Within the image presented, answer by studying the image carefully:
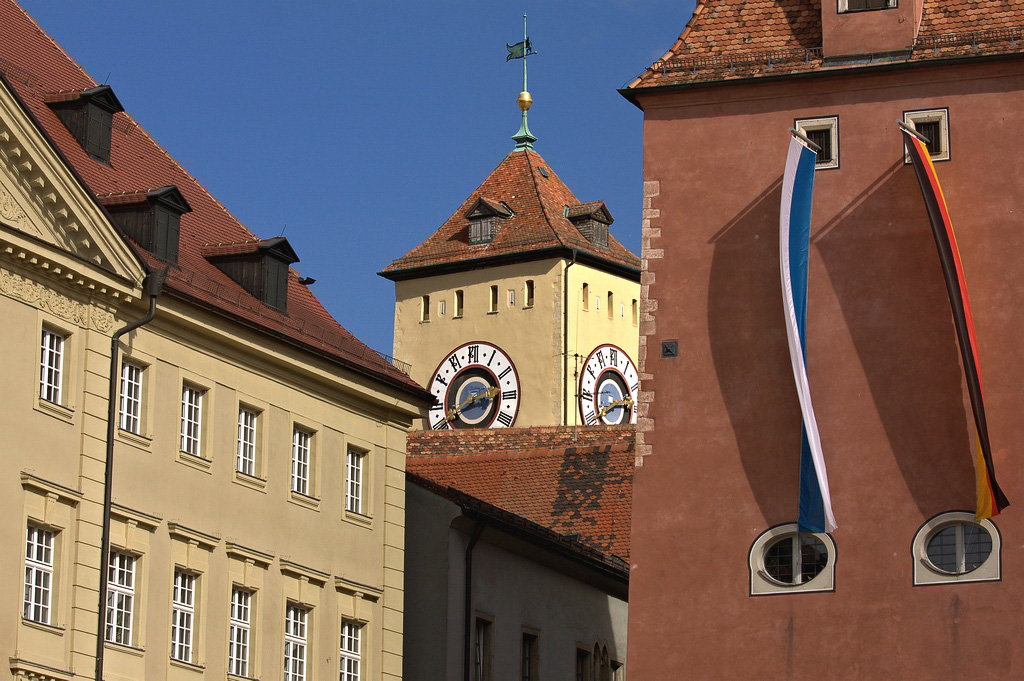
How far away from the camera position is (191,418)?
36.4 meters

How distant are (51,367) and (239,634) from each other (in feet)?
18.3

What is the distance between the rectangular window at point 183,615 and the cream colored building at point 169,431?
3 cm

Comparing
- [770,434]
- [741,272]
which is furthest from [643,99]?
[770,434]

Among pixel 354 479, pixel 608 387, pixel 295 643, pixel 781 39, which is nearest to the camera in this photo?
pixel 295 643

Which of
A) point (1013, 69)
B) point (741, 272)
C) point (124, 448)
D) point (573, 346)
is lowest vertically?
point (124, 448)

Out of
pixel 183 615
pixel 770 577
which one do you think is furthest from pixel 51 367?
pixel 770 577

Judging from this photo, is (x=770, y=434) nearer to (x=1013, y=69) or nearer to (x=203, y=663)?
(x=1013, y=69)

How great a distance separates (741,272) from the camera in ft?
124

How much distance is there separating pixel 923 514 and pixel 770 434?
101 inches

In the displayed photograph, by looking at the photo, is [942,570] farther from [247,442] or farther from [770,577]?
[247,442]

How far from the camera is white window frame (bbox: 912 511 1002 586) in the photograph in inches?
1387

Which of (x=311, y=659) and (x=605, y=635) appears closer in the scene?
(x=311, y=659)

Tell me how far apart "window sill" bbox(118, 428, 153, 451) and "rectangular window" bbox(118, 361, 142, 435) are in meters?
0.08

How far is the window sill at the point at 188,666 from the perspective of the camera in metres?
35.0
